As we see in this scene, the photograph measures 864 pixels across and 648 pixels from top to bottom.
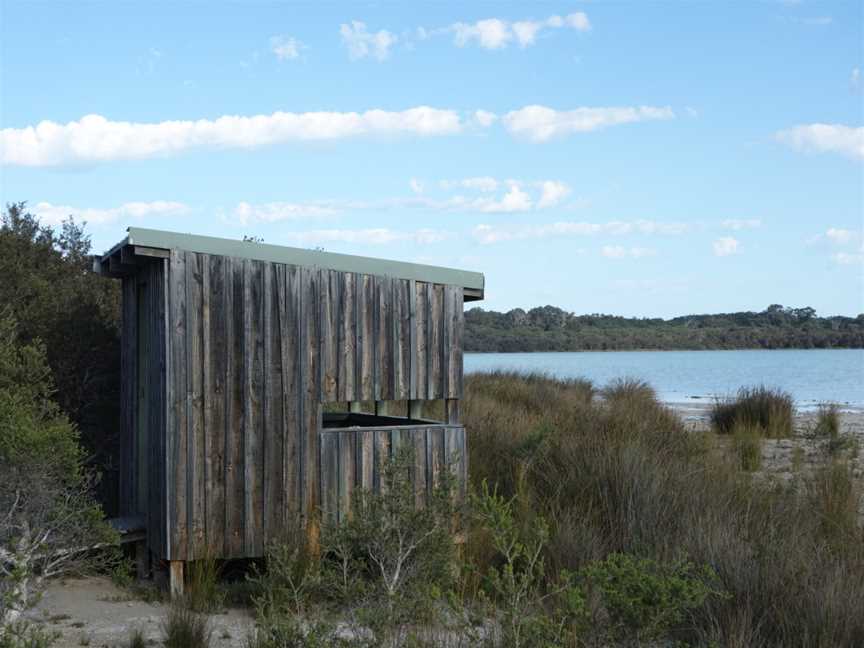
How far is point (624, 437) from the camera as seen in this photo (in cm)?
1047

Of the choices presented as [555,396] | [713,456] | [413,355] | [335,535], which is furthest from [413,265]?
[555,396]

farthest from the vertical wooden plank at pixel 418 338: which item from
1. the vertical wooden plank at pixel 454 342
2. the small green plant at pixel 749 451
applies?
the small green plant at pixel 749 451

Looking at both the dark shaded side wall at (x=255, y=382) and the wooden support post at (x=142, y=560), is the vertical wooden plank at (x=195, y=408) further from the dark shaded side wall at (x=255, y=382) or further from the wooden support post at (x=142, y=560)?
the wooden support post at (x=142, y=560)

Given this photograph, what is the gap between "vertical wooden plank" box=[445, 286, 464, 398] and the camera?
A: 342 inches

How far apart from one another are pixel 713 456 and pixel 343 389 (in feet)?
14.8

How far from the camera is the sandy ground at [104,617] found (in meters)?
6.25

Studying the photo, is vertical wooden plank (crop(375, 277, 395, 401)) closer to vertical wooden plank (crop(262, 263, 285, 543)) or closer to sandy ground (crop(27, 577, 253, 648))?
vertical wooden plank (crop(262, 263, 285, 543))

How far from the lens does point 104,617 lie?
6.85 metres

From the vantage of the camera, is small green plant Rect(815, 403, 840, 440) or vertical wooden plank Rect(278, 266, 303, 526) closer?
vertical wooden plank Rect(278, 266, 303, 526)

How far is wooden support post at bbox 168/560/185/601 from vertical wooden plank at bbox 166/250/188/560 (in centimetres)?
9

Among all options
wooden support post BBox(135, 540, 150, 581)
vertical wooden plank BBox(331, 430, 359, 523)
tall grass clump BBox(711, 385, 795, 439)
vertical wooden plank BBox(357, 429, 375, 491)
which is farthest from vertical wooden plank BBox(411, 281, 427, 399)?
tall grass clump BBox(711, 385, 795, 439)

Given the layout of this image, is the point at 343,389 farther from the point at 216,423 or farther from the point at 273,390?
the point at 216,423

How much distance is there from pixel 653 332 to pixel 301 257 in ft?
282

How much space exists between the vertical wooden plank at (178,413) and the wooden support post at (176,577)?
0.29ft
